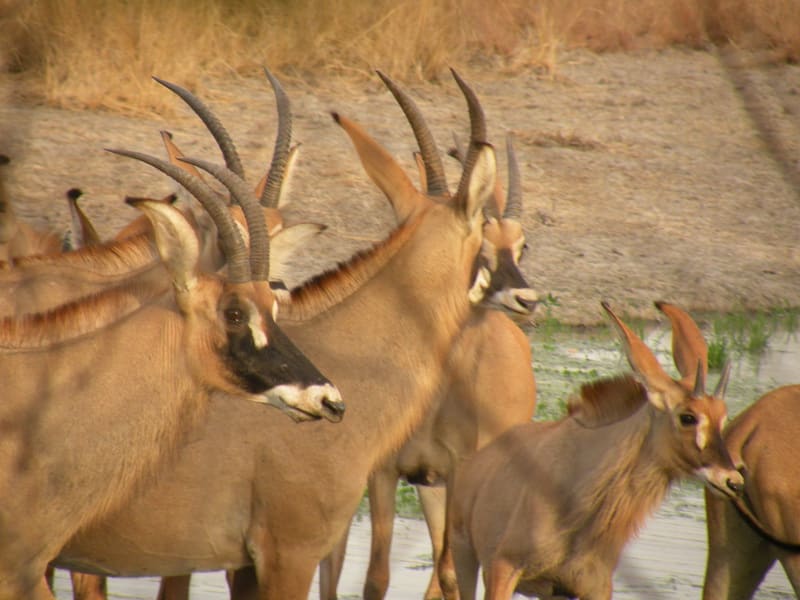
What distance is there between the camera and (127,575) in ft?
18.7

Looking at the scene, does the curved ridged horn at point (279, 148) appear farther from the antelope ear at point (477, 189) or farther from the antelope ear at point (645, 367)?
the antelope ear at point (645, 367)

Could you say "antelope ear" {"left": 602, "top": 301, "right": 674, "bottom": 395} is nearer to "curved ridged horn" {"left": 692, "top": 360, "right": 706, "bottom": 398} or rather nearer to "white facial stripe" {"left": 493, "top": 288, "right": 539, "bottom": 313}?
"curved ridged horn" {"left": 692, "top": 360, "right": 706, "bottom": 398}

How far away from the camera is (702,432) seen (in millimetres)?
6316

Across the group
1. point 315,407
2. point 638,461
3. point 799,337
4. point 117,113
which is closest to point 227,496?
point 315,407

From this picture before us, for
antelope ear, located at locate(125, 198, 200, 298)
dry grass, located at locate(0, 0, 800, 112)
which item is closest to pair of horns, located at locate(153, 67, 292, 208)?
antelope ear, located at locate(125, 198, 200, 298)

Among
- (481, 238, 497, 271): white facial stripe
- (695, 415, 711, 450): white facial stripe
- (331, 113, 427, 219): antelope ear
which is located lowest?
(695, 415, 711, 450): white facial stripe

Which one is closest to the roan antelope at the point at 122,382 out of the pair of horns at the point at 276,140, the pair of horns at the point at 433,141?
the pair of horns at the point at 276,140

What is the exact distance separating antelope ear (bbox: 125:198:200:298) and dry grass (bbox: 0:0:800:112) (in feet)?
26.0

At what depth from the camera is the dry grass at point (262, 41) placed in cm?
1466

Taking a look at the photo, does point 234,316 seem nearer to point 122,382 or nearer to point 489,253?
point 122,382

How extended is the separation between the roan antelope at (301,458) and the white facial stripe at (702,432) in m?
1.01

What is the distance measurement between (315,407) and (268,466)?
2.18 feet

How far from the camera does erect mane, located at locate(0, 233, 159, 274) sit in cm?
660

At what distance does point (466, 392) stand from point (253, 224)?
2.11 meters
